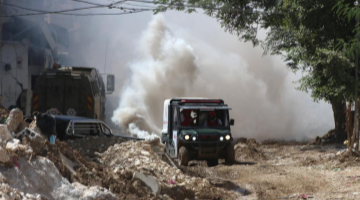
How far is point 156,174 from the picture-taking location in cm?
1109

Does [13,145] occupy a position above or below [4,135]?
below

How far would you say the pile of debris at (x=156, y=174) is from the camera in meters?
9.72

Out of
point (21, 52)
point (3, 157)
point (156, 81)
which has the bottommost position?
point (3, 157)

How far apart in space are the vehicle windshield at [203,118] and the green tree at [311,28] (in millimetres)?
3406

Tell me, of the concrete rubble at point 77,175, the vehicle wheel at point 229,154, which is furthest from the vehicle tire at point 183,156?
the concrete rubble at point 77,175

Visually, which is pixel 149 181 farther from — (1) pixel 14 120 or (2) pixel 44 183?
(2) pixel 44 183

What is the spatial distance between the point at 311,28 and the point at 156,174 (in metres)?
7.98

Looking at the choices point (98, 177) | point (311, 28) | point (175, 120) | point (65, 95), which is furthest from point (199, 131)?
point (98, 177)

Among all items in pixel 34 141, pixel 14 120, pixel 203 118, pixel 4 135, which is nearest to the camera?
Answer: pixel 4 135

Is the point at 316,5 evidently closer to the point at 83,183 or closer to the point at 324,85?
the point at 324,85

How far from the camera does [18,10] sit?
96.8 feet

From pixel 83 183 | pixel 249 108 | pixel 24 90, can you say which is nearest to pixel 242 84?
pixel 249 108

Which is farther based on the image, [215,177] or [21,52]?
[21,52]

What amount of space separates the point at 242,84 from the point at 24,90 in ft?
43.6
